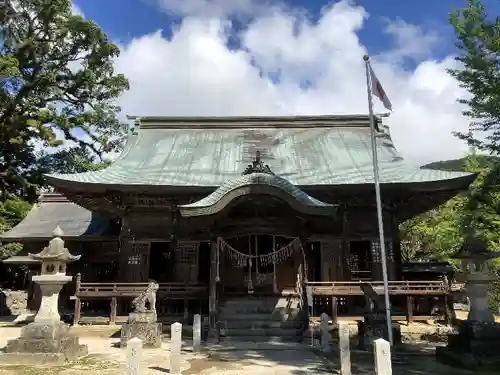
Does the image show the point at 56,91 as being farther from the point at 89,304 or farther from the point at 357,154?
the point at 357,154

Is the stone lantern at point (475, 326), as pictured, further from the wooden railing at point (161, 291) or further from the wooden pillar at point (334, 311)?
the wooden railing at point (161, 291)

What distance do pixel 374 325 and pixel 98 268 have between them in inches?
564

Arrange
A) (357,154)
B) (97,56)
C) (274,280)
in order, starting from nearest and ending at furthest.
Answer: (274,280)
(357,154)
(97,56)

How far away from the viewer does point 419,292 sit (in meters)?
15.0

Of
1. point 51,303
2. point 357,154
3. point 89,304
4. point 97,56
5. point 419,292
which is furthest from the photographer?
point 97,56

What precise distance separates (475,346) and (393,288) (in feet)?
17.3

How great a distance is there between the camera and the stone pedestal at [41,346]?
33.8 ft

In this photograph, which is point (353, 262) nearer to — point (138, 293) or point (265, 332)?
point (265, 332)

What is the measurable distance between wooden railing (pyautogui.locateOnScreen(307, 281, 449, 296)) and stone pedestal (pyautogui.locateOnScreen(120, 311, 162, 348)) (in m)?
5.65

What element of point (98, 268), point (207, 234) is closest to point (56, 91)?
point (98, 268)

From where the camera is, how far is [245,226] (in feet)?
51.5

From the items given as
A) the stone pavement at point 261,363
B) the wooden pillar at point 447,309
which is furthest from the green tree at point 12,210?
the wooden pillar at point 447,309

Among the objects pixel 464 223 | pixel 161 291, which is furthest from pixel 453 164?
pixel 161 291

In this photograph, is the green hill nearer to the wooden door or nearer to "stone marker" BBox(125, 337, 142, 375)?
the wooden door
